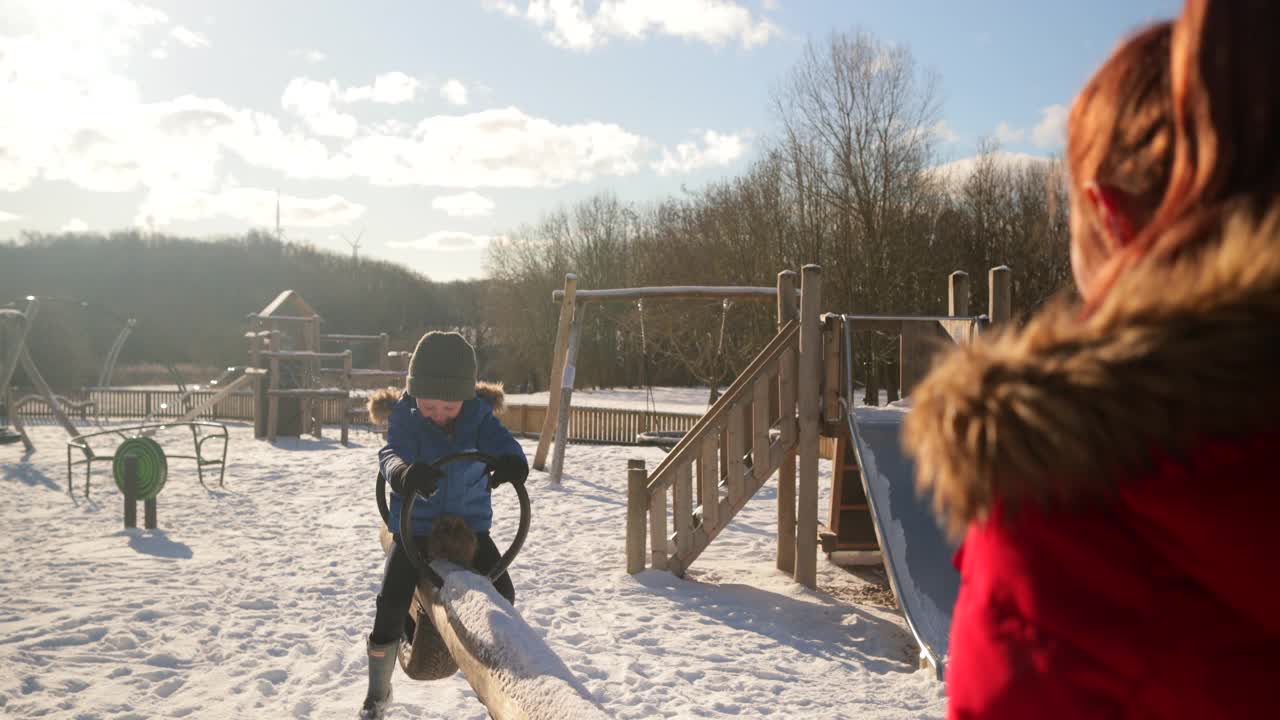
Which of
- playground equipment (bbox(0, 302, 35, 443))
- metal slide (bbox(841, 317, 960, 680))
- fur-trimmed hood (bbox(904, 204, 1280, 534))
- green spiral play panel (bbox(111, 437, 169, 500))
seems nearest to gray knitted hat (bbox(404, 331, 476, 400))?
metal slide (bbox(841, 317, 960, 680))

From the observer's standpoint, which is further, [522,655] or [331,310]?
[331,310]

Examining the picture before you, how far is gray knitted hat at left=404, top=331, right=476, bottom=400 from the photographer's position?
145 inches

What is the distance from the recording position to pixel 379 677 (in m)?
3.71

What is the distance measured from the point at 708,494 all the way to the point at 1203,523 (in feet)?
21.9

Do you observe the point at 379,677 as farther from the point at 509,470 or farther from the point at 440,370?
the point at 440,370

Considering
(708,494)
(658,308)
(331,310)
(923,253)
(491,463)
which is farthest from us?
(331,310)

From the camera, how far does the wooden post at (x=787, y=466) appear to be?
7184 mm

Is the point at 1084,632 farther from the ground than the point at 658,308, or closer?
closer

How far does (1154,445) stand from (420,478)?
2643 mm

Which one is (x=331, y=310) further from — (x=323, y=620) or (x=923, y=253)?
(x=323, y=620)

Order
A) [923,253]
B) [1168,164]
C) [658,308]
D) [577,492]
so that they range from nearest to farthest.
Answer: [1168,164], [577,492], [923,253], [658,308]

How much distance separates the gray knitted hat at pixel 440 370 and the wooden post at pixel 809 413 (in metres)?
3.80

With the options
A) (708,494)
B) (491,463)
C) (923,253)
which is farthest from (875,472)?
(923,253)

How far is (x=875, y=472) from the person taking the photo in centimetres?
640
